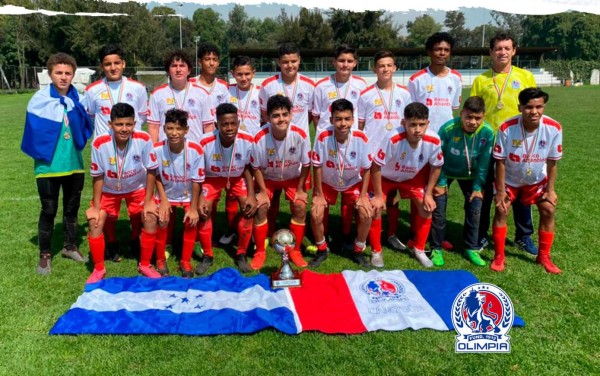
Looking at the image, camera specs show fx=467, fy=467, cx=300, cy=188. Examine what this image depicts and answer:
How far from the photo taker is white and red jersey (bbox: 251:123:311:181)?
463cm

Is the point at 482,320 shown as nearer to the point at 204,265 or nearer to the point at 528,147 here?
the point at 528,147

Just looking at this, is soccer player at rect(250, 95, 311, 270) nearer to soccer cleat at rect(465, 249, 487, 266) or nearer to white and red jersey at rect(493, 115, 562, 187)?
soccer cleat at rect(465, 249, 487, 266)

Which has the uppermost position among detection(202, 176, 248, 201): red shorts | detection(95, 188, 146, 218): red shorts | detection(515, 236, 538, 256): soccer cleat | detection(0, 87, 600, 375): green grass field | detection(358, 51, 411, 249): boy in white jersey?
detection(358, 51, 411, 249): boy in white jersey

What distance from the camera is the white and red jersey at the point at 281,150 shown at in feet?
15.2

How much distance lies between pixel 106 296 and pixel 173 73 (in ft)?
8.25

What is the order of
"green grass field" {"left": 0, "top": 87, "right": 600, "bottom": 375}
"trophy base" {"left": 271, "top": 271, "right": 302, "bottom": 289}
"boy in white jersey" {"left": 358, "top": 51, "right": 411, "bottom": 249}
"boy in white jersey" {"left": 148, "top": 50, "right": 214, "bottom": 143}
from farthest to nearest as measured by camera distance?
"boy in white jersey" {"left": 358, "top": 51, "right": 411, "bottom": 249} → "boy in white jersey" {"left": 148, "top": 50, "right": 214, "bottom": 143} → "trophy base" {"left": 271, "top": 271, "right": 302, "bottom": 289} → "green grass field" {"left": 0, "top": 87, "right": 600, "bottom": 375}

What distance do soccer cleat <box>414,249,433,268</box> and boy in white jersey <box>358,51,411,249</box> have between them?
34 centimetres

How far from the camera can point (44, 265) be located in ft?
15.0

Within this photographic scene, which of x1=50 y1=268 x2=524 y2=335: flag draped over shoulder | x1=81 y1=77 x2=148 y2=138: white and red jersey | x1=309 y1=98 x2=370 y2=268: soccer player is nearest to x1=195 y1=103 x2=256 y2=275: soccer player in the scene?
x1=50 y1=268 x2=524 y2=335: flag draped over shoulder

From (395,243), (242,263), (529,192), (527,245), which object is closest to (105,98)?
(242,263)

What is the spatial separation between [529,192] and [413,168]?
1.17 metres

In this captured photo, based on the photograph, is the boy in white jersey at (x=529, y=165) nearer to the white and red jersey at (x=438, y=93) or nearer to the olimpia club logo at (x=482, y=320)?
the white and red jersey at (x=438, y=93)

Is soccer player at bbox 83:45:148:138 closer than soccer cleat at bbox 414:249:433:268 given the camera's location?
No

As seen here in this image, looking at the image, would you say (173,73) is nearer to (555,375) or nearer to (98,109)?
(98,109)
